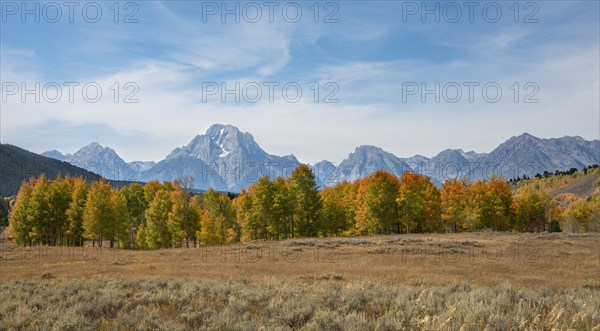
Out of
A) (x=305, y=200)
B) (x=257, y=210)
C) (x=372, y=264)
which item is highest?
(x=305, y=200)

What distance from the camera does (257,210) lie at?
208 ft

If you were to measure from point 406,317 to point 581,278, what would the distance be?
21538mm

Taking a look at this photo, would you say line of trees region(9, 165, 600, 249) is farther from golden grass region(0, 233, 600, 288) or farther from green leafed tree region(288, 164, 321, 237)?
golden grass region(0, 233, 600, 288)

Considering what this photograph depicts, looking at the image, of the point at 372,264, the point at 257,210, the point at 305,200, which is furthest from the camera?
the point at 305,200

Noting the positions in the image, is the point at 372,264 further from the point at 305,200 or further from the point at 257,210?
the point at 257,210

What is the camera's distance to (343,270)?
26.7 meters

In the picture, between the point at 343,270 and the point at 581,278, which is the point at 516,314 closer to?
the point at 343,270

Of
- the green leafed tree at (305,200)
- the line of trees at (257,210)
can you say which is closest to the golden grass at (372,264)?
the line of trees at (257,210)

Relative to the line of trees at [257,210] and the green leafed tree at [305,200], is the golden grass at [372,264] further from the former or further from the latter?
the green leafed tree at [305,200]

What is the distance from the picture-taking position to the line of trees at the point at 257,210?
60438 millimetres

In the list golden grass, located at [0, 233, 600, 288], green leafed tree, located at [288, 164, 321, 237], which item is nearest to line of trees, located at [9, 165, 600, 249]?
green leafed tree, located at [288, 164, 321, 237]

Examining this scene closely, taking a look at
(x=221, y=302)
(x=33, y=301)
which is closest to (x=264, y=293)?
(x=221, y=302)

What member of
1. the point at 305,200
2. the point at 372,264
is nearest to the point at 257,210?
the point at 305,200

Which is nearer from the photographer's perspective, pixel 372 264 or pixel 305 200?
pixel 372 264
